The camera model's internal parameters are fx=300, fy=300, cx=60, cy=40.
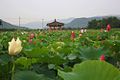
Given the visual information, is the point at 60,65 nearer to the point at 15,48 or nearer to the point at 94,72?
the point at 15,48

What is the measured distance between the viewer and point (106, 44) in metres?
2.02

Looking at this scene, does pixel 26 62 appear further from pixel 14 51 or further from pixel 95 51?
pixel 95 51

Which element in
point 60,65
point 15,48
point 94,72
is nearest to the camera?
point 94,72

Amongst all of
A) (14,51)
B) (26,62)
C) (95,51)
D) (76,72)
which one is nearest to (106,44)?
(95,51)

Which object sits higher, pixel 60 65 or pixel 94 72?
pixel 94 72

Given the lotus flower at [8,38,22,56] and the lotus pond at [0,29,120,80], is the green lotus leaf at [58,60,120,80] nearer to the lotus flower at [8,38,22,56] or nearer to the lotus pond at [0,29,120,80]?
the lotus pond at [0,29,120,80]

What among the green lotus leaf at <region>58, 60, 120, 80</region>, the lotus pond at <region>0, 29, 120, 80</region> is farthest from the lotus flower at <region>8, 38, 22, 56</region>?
the green lotus leaf at <region>58, 60, 120, 80</region>

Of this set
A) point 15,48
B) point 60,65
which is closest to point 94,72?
point 15,48

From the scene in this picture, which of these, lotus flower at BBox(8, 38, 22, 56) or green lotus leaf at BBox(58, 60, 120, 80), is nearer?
green lotus leaf at BBox(58, 60, 120, 80)

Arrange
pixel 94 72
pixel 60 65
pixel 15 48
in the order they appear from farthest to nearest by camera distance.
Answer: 1. pixel 60 65
2. pixel 15 48
3. pixel 94 72

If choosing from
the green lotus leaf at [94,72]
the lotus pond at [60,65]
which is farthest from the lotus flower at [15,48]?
the green lotus leaf at [94,72]

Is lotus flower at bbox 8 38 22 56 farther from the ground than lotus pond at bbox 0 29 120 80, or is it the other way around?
lotus flower at bbox 8 38 22 56

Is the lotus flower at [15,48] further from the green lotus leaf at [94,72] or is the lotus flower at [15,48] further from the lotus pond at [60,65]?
the green lotus leaf at [94,72]

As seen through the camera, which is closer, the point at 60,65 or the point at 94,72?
the point at 94,72
